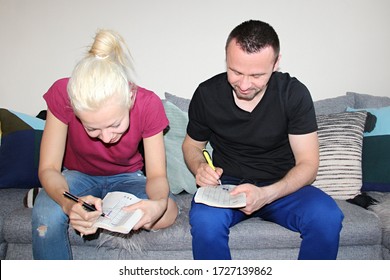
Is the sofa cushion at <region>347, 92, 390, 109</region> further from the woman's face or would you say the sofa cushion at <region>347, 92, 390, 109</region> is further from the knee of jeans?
the knee of jeans

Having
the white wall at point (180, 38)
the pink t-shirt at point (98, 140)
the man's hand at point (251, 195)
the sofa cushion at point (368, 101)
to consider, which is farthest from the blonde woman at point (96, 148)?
the sofa cushion at point (368, 101)

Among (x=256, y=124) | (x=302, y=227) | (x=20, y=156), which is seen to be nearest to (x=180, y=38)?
(x=256, y=124)

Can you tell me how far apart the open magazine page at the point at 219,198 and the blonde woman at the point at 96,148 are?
0.14 meters

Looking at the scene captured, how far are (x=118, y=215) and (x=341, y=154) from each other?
116 centimetres

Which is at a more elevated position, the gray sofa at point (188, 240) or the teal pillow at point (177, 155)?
the teal pillow at point (177, 155)

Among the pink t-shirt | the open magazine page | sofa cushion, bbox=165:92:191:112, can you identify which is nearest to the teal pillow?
sofa cushion, bbox=165:92:191:112

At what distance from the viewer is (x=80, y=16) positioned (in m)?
2.28

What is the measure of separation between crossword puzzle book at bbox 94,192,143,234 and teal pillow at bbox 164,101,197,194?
1.75 feet

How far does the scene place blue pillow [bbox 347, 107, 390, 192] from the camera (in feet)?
6.29

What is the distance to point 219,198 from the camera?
1.39 m

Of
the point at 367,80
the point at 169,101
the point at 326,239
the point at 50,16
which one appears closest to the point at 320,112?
the point at 367,80

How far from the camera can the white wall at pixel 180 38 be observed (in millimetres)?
2279

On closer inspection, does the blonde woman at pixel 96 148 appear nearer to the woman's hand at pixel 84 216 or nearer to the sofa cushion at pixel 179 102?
the woman's hand at pixel 84 216
